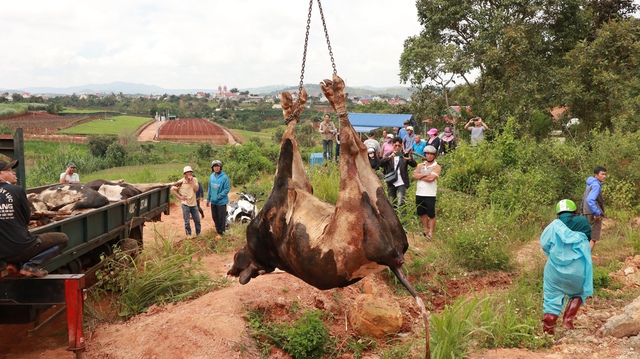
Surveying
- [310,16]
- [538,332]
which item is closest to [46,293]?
[310,16]

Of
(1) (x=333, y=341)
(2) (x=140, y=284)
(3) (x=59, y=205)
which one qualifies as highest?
(3) (x=59, y=205)

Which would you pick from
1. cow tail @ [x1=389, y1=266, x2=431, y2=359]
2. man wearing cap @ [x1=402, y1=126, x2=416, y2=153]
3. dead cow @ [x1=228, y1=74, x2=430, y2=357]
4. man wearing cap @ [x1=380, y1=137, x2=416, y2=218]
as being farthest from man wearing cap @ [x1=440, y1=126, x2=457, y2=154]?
cow tail @ [x1=389, y1=266, x2=431, y2=359]

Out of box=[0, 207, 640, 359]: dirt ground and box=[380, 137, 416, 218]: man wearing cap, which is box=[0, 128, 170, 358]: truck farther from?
box=[380, 137, 416, 218]: man wearing cap

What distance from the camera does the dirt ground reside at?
210 inches

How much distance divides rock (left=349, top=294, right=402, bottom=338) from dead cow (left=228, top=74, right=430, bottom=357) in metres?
2.22

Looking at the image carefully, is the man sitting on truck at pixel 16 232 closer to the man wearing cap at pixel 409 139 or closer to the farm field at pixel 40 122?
the man wearing cap at pixel 409 139

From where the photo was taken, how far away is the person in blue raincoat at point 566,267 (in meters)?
5.74

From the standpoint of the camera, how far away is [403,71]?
56.0 ft

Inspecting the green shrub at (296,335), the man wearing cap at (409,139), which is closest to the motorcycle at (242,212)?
the man wearing cap at (409,139)

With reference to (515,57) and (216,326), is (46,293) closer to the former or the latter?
(216,326)

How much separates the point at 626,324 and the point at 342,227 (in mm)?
3845

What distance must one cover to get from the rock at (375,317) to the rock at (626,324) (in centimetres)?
246

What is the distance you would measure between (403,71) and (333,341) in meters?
12.6

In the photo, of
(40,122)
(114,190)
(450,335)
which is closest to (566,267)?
(450,335)
